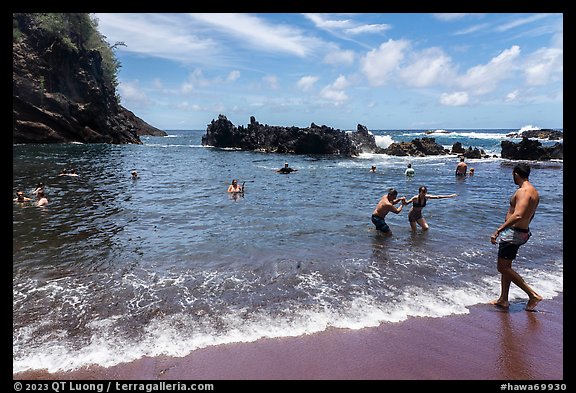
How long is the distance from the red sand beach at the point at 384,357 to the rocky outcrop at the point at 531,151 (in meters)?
54.0

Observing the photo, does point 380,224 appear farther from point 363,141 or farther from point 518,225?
point 363,141

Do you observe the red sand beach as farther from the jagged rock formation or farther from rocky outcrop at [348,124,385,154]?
the jagged rock formation

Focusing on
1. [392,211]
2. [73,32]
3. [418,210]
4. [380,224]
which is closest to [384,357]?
[380,224]

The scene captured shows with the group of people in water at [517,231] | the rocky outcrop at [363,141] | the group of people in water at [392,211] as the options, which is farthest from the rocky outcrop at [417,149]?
the group of people in water at [517,231]

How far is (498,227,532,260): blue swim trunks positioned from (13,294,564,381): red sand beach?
1225mm

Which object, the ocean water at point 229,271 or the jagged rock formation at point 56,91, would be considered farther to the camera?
the jagged rock formation at point 56,91

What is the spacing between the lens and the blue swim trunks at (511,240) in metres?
6.61

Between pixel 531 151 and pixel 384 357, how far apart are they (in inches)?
2265

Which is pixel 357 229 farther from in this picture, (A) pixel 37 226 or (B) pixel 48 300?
(A) pixel 37 226

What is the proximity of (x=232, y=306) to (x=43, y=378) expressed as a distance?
3.27 meters

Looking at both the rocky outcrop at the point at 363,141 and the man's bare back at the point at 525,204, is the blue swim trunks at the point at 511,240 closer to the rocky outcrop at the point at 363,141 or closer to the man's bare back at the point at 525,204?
the man's bare back at the point at 525,204

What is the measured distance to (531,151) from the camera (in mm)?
51469

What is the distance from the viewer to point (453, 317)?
22.2ft

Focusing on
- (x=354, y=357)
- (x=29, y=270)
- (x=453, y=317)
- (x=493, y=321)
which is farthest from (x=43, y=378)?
(x=493, y=321)
